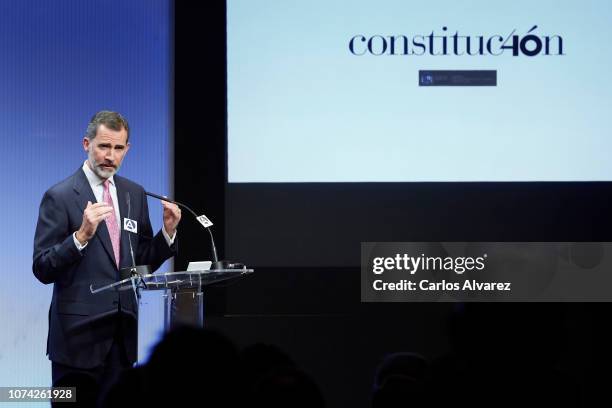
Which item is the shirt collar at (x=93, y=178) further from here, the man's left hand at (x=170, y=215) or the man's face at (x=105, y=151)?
the man's left hand at (x=170, y=215)

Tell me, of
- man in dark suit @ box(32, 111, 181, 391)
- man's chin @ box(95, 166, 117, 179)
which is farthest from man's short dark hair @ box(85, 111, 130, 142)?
man's chin @ box(95, 166, 117, 179)

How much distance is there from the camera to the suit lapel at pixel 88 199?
3857 millimetres

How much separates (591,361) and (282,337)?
174 centimetres

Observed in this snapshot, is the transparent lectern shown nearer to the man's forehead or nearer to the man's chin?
the man's chin

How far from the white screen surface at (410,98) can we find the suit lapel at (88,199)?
1.55 m

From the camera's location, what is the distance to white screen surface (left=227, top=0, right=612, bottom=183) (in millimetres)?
5355

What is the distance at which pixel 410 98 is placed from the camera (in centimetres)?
539

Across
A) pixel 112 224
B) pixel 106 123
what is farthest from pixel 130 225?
pixel 106 123

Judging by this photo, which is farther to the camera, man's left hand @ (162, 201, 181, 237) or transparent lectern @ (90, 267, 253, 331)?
man's left hand @ (162, 201, 181, 237)

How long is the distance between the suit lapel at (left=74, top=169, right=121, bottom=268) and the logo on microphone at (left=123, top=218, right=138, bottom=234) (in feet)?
0.27

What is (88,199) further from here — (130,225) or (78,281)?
(78,281)

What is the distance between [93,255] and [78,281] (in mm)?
121

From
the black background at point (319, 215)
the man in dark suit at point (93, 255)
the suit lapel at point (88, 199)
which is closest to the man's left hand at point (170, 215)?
the man in dark suit at point (93, 255)

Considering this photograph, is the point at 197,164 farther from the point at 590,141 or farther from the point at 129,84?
the point at 590,141
